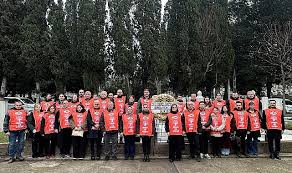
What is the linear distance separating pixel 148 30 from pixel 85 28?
5.15m

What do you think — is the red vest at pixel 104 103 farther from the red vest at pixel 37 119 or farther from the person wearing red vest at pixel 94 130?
the red vest at pixel 37 119

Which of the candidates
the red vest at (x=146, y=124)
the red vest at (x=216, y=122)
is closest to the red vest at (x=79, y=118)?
the red vest at (x=146, y=124)

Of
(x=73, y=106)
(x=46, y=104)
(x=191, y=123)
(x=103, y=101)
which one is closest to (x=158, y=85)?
(x=103, y=101)

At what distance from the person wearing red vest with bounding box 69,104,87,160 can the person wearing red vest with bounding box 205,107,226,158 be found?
139 inches

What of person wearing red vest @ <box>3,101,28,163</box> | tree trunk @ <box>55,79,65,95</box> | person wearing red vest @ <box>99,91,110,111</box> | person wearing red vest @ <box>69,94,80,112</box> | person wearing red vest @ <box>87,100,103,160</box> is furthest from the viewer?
tree trunk @ <box>55,79,65,95</box>

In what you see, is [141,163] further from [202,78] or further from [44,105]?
[202,78]

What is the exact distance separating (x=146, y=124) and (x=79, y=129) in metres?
1.92

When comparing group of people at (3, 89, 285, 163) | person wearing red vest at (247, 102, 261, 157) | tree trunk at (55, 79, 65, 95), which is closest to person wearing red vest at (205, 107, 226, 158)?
group of people at (3, 89, 285, 163)

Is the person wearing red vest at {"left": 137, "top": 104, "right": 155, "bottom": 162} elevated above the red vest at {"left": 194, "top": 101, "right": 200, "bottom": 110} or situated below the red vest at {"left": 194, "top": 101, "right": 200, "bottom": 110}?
below

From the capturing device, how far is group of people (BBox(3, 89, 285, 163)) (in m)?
9.30

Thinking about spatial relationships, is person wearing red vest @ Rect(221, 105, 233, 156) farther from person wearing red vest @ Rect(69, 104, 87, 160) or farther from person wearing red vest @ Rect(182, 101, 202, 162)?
person wearing red vest @ Rect(69, 104, 87, 160)

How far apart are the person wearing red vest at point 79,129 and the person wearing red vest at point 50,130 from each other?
522 mm

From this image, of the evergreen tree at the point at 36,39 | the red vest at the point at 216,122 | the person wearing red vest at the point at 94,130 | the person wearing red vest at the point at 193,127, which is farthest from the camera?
the evergreen tree at the point at 36,39

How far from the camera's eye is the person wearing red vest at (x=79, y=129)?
9461mm
